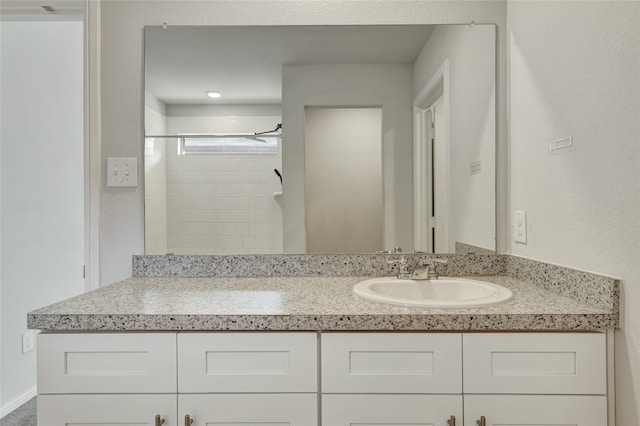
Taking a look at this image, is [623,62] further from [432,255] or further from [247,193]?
[247,193]

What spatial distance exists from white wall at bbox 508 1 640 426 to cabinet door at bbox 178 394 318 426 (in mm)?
791

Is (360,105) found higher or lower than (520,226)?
higher

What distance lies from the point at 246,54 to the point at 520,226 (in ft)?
4.10

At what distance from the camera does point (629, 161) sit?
94cm

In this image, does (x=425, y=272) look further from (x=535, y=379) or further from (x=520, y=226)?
(x=535, y=379)

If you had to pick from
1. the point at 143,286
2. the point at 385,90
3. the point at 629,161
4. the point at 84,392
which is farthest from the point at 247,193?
the point at 629,161

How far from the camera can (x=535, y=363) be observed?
1.00 metres

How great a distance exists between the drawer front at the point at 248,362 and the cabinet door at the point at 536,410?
417 mm

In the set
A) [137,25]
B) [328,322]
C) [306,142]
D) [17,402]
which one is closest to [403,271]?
[328,322]

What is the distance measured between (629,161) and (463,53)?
83 centimetres

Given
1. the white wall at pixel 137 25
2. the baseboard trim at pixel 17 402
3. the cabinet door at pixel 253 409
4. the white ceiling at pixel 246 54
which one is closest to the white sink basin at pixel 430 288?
the cabinet door at pixel 253 409

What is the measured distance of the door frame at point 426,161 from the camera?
5.23 ft

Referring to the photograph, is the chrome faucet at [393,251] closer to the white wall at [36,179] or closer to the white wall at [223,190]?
the white wall at [223,190]

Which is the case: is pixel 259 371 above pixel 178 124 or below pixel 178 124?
below
